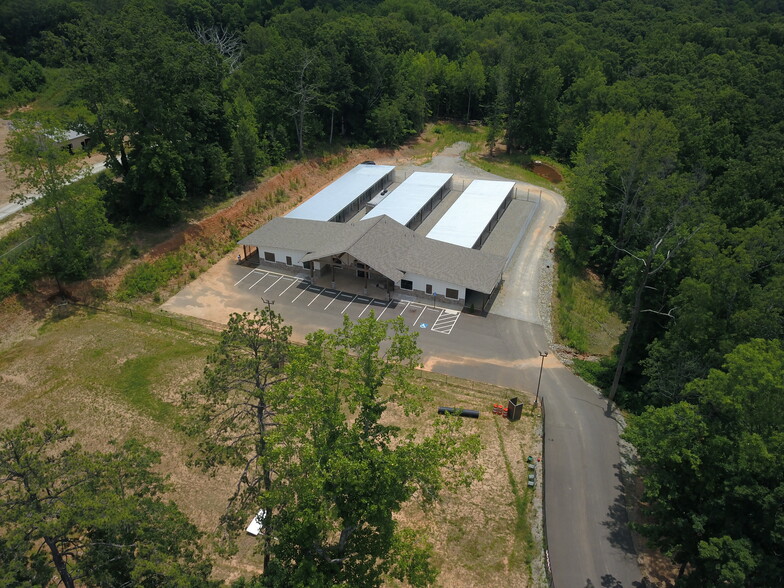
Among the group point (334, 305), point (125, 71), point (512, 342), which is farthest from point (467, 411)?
point (125, 71)

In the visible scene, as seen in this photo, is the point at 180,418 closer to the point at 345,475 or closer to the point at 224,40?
the point at 345,475

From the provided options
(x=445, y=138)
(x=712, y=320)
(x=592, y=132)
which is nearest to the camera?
(x=712, y=320)

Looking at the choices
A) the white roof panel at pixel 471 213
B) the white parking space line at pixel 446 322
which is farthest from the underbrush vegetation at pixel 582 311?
the white roof panel at pixel 471 213

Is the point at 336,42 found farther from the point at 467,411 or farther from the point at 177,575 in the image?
the point at 177,575

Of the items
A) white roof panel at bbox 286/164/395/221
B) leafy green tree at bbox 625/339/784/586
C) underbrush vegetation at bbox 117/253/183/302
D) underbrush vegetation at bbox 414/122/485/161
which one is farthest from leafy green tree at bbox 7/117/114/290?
underbrush vegetation at bbox 414/122/485/161

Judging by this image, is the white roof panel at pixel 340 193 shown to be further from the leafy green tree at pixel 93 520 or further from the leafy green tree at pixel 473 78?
the leafy green tree at pixel 93 520

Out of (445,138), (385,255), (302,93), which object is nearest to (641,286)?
(385,255)

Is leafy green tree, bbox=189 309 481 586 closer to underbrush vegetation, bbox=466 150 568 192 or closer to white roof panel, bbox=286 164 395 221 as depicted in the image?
white roof panel, bbox=286 164 395 221
